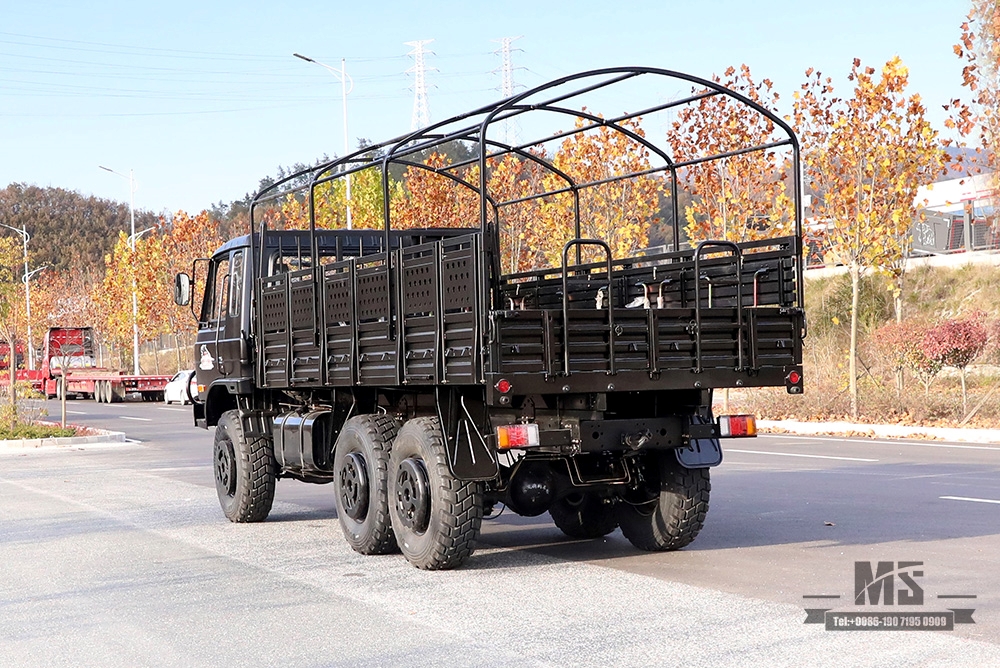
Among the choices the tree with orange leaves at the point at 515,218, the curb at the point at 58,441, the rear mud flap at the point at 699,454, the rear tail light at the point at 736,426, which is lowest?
the curb at the point at 58,441

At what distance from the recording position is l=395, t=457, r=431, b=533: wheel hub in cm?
903

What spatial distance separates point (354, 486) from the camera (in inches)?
396

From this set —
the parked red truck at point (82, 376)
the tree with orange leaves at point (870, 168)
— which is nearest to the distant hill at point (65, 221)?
the parked red truck at point (82, 376)

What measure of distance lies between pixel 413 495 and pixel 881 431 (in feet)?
47.6

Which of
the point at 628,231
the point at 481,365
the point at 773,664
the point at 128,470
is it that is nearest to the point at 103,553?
the point at 481,365

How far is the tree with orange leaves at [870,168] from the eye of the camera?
2431 centimetres

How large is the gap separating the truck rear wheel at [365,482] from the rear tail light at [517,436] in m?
1.56

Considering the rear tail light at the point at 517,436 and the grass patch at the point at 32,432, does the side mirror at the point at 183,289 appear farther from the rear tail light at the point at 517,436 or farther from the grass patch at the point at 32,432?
the grass patch at the point at 32,432

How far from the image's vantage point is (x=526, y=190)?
3644cm

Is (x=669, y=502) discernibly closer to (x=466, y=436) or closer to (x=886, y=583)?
(x=466, y=436)

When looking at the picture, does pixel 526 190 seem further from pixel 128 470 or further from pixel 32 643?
pixel 32 643

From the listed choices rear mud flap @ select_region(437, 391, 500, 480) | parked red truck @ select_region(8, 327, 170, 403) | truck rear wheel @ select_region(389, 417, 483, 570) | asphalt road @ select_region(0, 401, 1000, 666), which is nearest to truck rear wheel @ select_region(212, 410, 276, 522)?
asphalt road @ select_region(0, 401, 1000, 666)

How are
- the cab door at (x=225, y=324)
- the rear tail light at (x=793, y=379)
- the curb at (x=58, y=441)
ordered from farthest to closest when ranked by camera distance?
the curb at (x=58, y=441) → the cab door at (x=225, y=324) → the rear tail light at (x=793, y=379)

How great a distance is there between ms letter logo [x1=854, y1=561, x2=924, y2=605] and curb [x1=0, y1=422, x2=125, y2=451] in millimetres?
19529
